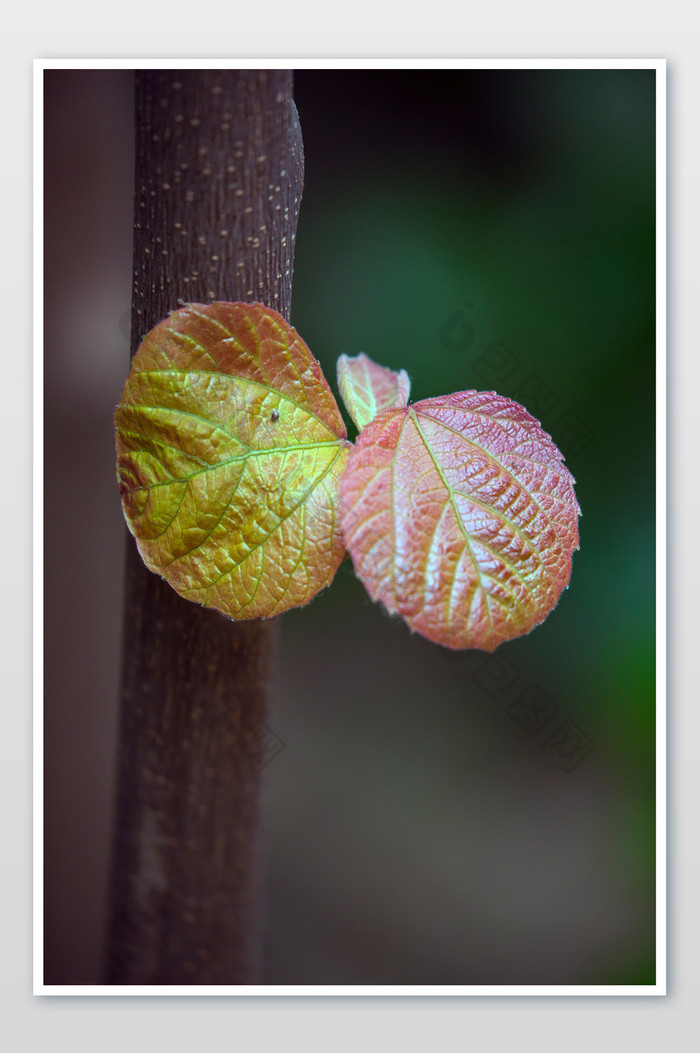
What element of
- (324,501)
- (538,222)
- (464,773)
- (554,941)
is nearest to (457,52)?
(538,222)

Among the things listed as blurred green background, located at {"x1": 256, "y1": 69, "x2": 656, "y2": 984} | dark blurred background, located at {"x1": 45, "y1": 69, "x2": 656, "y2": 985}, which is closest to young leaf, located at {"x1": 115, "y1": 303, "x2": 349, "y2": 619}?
dark blurred background, located at {"x1": 45, "y1": 69, "x2": 656, "y2": 985}

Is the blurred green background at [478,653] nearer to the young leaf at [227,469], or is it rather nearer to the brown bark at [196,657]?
the brown bark at [196,657]

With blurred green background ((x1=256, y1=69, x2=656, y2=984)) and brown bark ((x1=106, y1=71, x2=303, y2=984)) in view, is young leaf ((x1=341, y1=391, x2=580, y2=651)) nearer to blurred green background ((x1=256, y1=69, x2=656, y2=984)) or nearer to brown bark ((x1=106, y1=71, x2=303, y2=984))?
brown bark ((x1=106, y1=71, x2=303, y2=984))

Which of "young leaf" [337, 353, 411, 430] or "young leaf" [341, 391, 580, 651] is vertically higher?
"young leaf" [337, 353, 411, 430]

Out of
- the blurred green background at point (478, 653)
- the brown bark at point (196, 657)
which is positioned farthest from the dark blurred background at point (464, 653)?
the brown bark at point (196, 657)

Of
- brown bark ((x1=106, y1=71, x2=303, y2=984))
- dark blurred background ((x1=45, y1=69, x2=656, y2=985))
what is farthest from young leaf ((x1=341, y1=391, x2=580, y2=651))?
dark blurred background ((x1=45, y1=69, x2=656, y2=985))

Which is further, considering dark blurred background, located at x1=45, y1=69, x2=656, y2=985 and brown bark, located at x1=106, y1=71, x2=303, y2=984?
dark blurred background, located at x1=45, y1=69, x2=656, y2=985

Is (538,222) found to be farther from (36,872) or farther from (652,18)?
(36,872)
